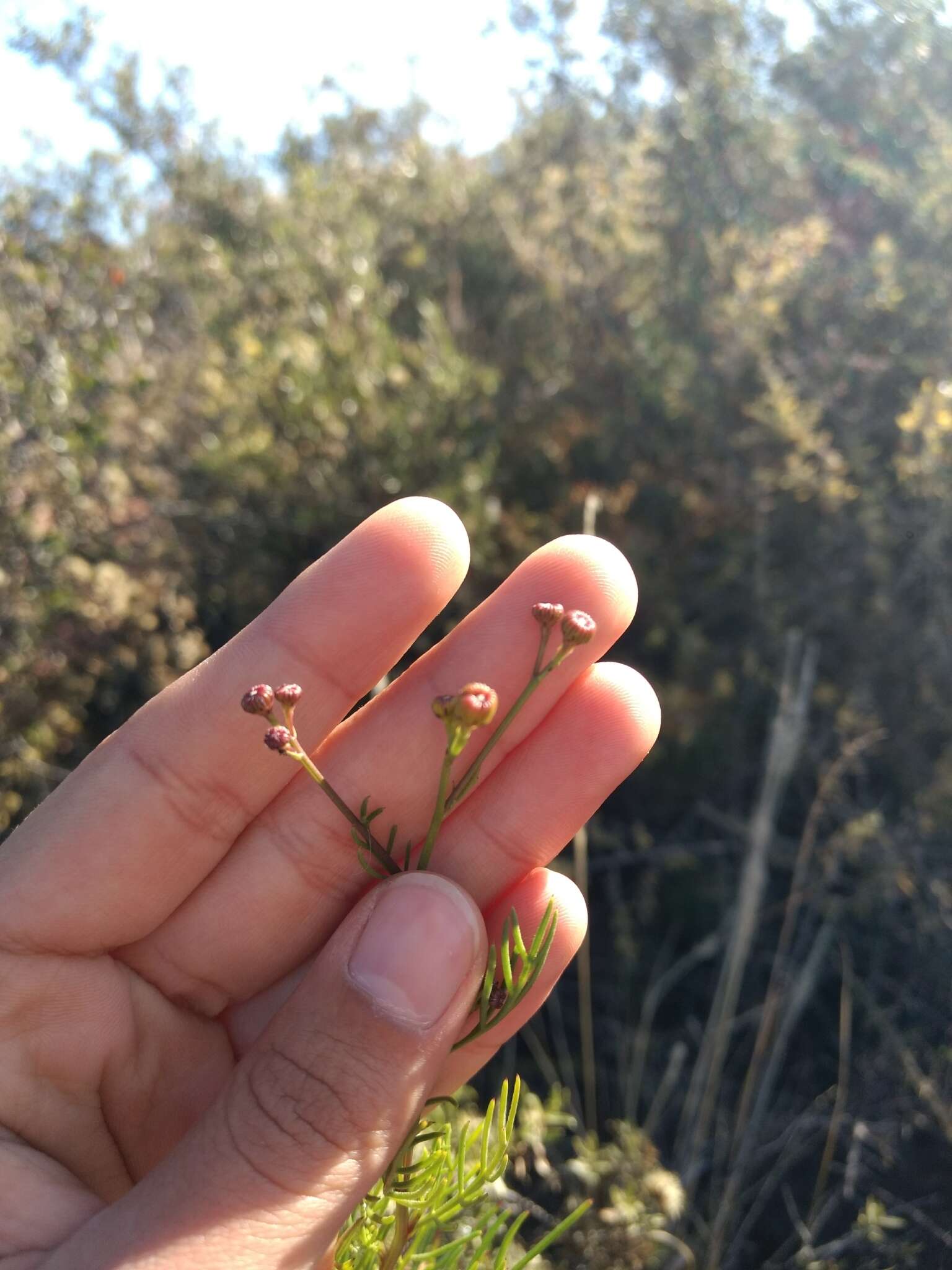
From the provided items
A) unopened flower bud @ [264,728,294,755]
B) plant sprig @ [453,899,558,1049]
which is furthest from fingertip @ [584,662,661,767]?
unopened flower bud @ [264,728,294,755]

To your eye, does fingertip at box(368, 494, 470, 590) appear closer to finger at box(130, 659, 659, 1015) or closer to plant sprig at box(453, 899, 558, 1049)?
finger at box(130, 659, 659, 1015)

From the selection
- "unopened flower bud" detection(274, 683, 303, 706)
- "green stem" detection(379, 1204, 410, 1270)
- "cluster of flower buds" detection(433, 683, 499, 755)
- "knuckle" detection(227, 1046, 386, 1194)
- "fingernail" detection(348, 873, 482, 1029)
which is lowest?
"green stem" detection(379, 1204, 410, 1270)

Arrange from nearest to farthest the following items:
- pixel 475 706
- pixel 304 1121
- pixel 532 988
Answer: pixel 475 706, pixel 304 1121, pixel 532 988

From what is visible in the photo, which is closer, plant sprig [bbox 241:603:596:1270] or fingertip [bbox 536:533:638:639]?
plant sprig [bbox 241:603:596:1270]

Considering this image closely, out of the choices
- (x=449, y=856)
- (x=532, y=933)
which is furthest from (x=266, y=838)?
(x=532, y=933)

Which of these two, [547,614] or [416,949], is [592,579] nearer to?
[547,614]
